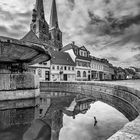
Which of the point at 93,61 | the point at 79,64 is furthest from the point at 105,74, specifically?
the point at 79,64

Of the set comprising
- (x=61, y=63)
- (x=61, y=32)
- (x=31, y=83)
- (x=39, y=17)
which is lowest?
(x=31, y=83)

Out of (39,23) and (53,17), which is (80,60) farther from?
(53,17)

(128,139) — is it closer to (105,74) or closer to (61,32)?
(105,74)

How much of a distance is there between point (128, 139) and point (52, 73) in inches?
1059

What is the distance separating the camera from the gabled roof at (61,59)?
29278mm

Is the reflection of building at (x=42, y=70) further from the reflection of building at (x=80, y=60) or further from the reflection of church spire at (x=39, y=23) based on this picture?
the reflection of church spire at (x=39, y=23)

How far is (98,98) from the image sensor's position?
793 centimetres

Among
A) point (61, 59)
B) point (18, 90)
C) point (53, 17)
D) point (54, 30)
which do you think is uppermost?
point (53, 17)

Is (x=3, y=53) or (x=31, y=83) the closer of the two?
(x=3, y=53)

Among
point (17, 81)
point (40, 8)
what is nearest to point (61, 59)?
point (17, 81)

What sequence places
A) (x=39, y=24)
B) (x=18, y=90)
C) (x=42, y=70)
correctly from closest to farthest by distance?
(x=18, y=90), (x=42, y=70), (x=39, y=24)

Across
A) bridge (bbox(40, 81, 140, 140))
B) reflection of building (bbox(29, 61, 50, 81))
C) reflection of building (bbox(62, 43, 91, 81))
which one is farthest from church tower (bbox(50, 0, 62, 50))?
bridge (bbox(40, 81, 140, 140))

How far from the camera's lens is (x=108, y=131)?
2.89m

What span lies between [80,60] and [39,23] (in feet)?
143
